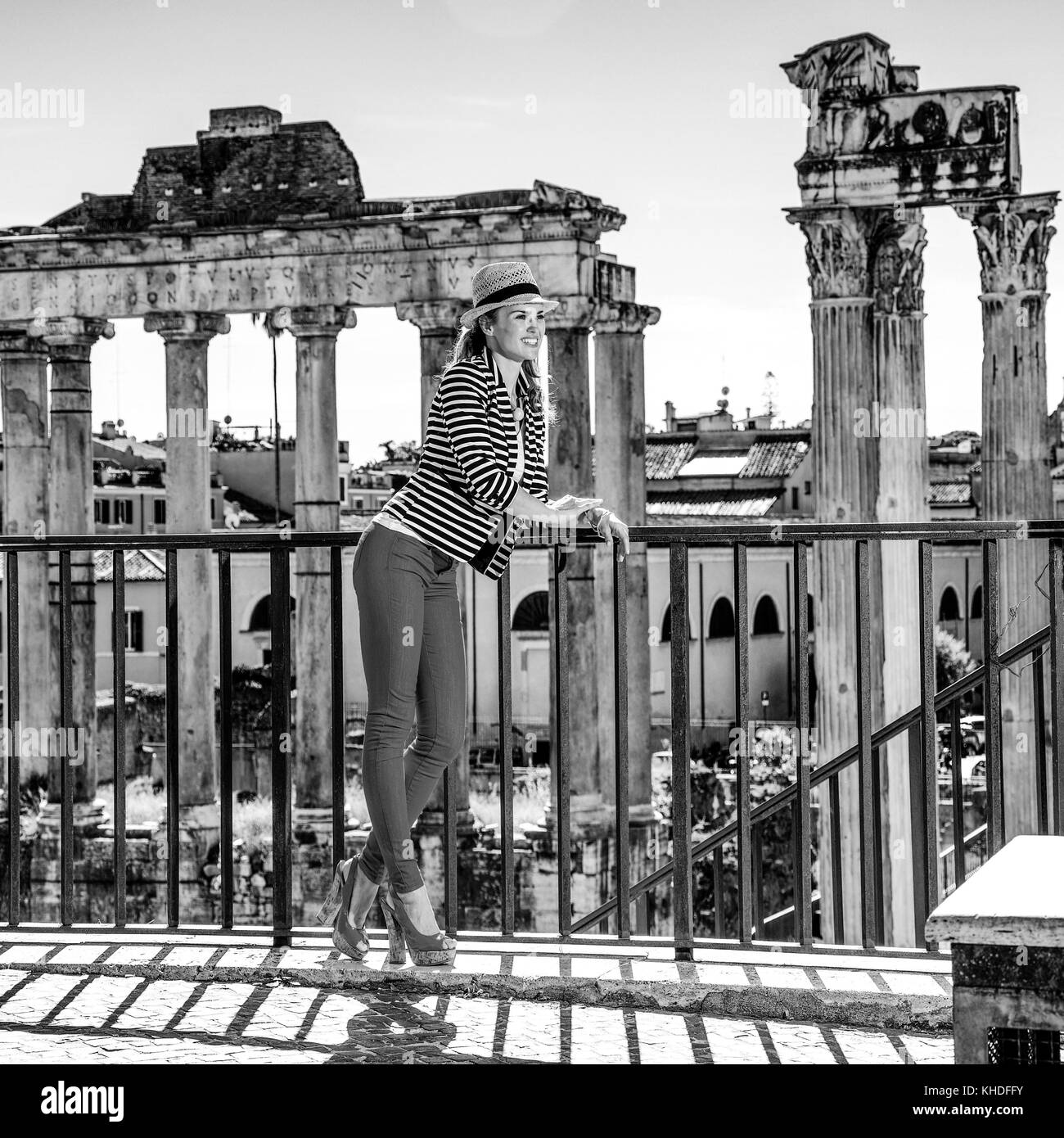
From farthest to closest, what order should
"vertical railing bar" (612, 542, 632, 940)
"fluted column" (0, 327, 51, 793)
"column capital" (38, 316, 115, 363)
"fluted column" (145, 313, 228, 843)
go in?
"fluted column" (0, 327, 51, 793) < "column capital" (38, 316, 115, 363) < "fluted column" (145, 313, 228, 843) < "vertical railing bar" (612, 542, 632, 940)

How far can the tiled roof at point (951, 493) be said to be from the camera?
41906 mm

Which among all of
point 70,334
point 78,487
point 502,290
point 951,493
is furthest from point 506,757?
point 951,493

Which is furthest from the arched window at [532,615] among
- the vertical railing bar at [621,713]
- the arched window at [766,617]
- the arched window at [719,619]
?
the vertical railing bar at [621,713]

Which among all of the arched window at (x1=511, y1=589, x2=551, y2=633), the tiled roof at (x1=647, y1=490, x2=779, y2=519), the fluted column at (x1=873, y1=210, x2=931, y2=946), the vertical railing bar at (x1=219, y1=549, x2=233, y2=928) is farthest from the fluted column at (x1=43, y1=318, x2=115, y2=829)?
the tiled roof at (x1=647, y1=490, x2=779, y2=519)

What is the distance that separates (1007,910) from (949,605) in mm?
47345

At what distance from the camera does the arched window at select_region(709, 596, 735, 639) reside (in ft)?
148

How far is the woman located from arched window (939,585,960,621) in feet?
146

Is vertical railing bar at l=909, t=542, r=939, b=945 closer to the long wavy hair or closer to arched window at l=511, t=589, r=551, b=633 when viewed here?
the long wavy hair

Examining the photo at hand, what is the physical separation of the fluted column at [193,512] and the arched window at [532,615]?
2714cm

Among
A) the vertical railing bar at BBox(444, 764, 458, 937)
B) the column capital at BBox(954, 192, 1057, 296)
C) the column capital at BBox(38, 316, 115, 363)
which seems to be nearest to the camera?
the vertical railing bar at BBox(444, 764, 458, 937)

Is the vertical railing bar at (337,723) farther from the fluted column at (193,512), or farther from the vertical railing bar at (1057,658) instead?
the fluted column at (193,512)

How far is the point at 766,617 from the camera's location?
46.6 metres
